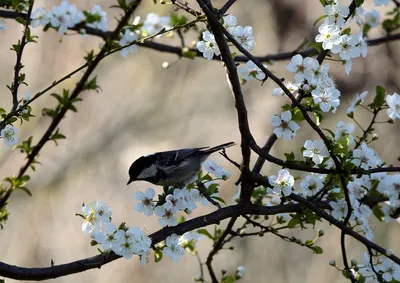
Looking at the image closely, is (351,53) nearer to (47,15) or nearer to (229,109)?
(47,15)

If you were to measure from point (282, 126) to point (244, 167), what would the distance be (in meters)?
0.16

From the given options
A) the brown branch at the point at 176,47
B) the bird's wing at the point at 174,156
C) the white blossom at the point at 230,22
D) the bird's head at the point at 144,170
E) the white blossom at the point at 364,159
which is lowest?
the white blossom at the point at 364,159

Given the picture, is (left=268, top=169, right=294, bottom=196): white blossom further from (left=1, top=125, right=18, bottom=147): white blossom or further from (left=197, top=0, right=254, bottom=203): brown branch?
(left=1, top=125, right=18, bottom=147): white blossom

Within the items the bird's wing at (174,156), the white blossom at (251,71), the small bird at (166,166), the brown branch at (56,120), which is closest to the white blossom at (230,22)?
the white blossom at (251,71)

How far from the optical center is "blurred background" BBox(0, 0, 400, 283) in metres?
4.06

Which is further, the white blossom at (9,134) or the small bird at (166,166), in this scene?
the small bird at (166,166)

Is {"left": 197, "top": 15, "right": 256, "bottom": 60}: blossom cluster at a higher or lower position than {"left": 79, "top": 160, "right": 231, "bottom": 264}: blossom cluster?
higher

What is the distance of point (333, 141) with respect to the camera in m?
1.62

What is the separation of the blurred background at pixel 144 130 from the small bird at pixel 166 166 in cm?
119

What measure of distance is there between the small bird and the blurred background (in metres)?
1.19

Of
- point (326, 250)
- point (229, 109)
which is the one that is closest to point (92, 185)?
point (229, 109)

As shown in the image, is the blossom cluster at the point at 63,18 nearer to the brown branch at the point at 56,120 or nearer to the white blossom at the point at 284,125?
the brown branch at the point at 56,120

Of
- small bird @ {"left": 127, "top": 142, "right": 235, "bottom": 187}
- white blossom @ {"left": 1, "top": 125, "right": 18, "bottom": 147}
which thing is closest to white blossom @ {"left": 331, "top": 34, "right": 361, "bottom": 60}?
white blossom @ {"left": 1, "top": 125, "right": 18, "bottom": 147}

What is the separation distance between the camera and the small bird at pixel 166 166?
2.68 meters
